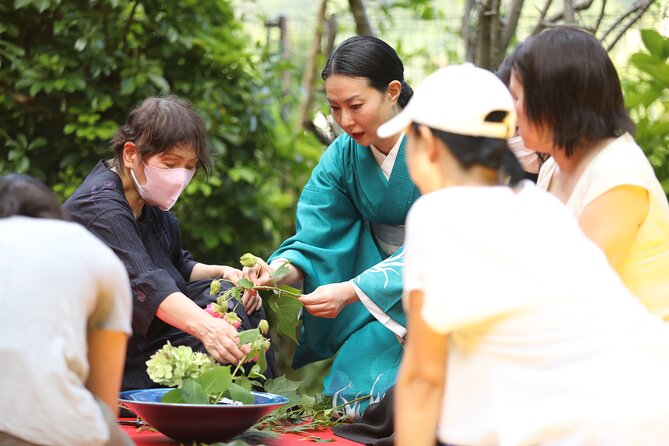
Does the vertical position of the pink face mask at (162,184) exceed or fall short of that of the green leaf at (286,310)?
it exceeds it

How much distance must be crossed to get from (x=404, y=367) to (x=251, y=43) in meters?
3.97

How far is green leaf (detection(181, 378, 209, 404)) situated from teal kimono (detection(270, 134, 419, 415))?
65cm

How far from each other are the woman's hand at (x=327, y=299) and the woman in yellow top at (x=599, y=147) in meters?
0.96

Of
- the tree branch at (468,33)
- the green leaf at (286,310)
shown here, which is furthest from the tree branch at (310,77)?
the green leaf at (286,310)

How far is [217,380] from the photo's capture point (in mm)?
2779

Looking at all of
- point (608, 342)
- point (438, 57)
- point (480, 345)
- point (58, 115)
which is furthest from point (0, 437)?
point (438, 57)

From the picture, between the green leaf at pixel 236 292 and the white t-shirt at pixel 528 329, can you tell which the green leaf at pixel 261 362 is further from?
the white t-shirt at pixel 528 329

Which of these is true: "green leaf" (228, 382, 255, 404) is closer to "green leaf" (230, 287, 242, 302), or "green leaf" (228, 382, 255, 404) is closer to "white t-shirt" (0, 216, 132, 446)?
"green leaf" (230, 287, 242, 302)

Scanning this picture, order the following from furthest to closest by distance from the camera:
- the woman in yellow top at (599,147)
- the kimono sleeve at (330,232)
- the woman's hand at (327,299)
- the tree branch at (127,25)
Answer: the tree branch at (127,25), the kimono sleeve at (330,232), the woman's hand at (327,299), the woman in yellow top at (599,147)

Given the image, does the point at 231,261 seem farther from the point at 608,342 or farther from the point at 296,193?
the point at 608,342

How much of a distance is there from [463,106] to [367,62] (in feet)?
4.41

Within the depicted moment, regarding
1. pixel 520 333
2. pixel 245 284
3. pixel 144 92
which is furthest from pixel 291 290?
pixel 144 92

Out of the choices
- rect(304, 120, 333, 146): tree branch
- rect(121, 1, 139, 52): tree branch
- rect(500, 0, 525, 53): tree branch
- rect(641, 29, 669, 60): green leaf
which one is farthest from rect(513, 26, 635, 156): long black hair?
rect(304, 120, 333, 146): tree branch

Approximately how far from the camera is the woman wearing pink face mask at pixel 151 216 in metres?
2.99
